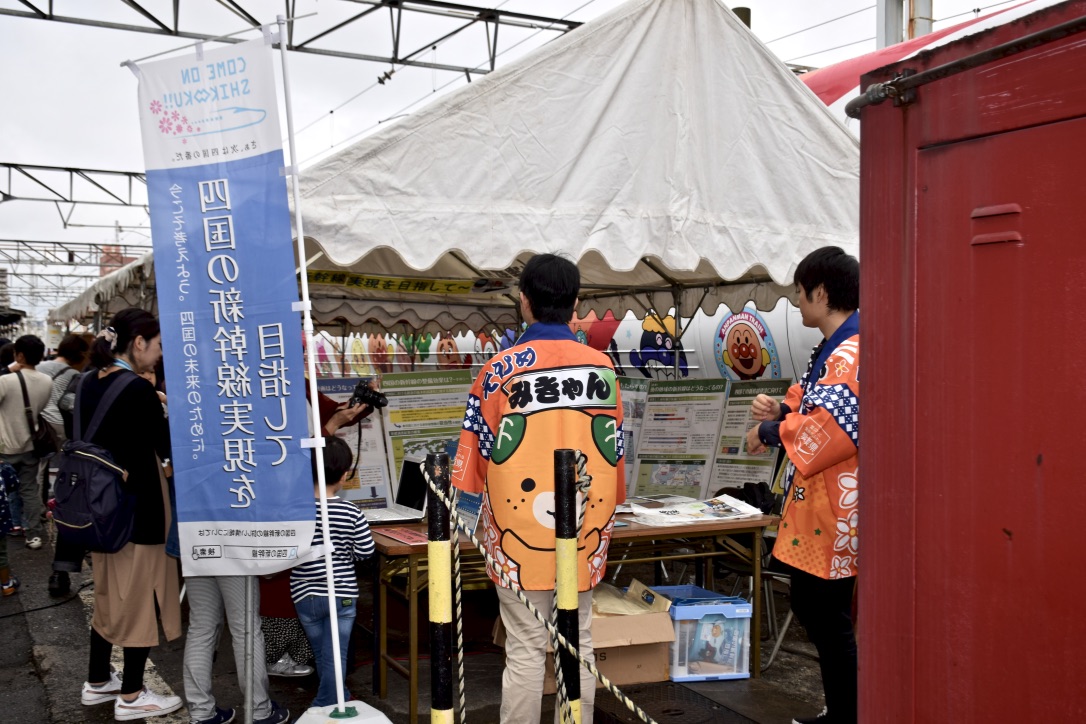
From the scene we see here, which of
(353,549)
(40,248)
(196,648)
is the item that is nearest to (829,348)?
(353,549)

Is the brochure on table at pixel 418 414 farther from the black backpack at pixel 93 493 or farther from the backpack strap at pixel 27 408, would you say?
the backpack strap at pixel 27 408

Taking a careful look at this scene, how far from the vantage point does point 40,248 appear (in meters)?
36.4

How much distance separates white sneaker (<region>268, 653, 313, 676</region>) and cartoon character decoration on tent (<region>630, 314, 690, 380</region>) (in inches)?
359

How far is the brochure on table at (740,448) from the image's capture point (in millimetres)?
6555

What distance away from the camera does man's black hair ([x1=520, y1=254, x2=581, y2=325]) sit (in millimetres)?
3402

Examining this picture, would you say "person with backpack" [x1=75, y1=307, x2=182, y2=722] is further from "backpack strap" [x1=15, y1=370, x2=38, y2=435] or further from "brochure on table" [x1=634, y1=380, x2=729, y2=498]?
"backpack strap" [x1=15, y1=370, x2=38, y2=435]

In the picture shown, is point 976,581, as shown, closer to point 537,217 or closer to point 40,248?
point 537,217

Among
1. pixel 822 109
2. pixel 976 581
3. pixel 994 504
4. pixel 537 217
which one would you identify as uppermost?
pixel 822 109

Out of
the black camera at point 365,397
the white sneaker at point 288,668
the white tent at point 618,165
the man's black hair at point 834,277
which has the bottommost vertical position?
the white sneaker at point 288,668

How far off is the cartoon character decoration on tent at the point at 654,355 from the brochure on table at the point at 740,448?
6471 millimetres

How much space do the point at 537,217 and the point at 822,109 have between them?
1.85 meters

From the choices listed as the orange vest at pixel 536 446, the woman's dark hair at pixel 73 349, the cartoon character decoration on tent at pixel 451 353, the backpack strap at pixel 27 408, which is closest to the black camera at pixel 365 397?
the orange vest at pixel 536 446

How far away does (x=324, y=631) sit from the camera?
404 cm

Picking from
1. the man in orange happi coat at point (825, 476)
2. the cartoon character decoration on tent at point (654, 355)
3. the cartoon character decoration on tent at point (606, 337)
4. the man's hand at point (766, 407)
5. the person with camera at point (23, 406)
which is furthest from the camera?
the cartoon character decoration on tent at point (606, 337)
